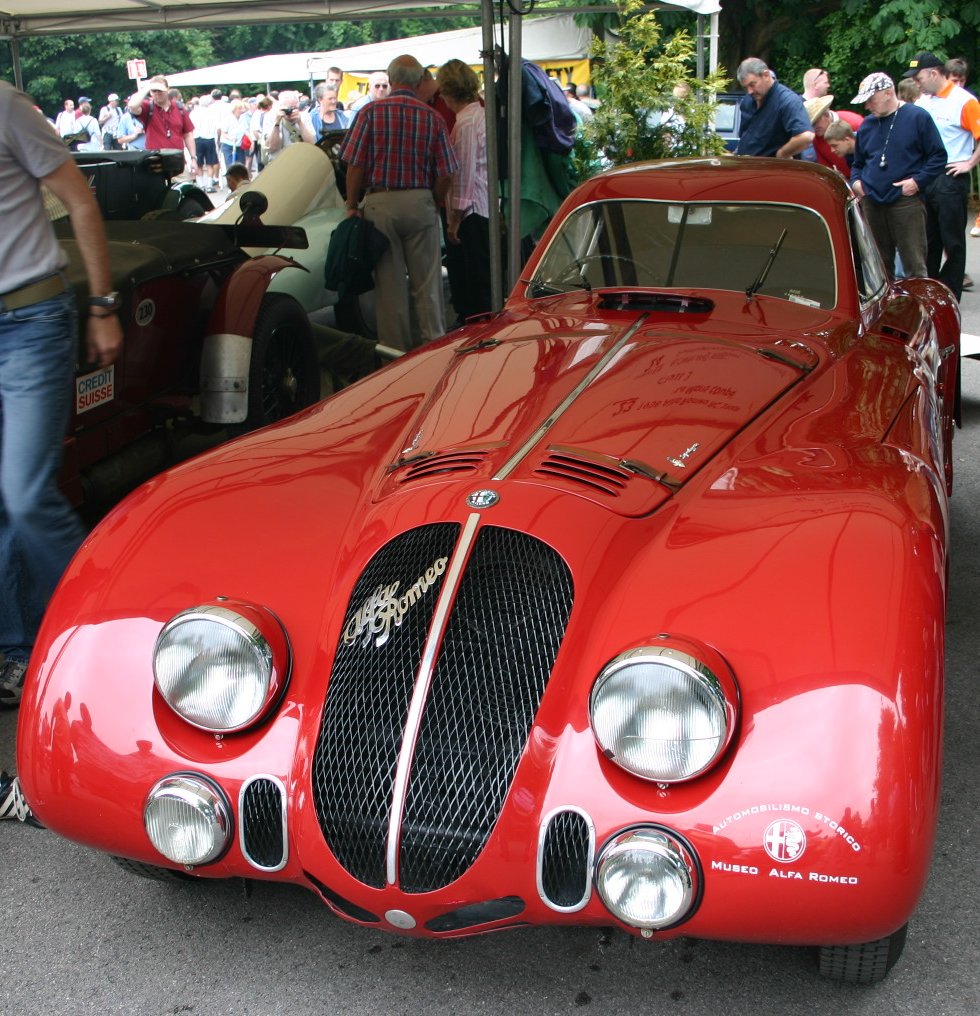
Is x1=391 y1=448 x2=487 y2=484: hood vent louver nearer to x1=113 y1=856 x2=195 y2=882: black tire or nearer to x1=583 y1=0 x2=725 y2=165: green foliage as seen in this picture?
x1=113 y1=856 x2=195 y2=882: black tire

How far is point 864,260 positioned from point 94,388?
9.41 ft

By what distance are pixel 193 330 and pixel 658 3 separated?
6323 millimetres

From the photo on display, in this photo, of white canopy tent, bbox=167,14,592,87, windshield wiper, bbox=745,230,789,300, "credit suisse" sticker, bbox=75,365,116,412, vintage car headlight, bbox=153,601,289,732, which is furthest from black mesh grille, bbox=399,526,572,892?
white canopy tent, bbox=167,14,592,87

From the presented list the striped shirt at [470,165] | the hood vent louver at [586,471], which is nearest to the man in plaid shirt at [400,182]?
the striped shirt at [470,165]

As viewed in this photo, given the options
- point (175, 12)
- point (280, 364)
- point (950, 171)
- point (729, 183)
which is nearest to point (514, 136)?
point (280, 364)

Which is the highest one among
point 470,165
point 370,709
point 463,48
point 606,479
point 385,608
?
point 463,48

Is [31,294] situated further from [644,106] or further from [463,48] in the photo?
[463,48]

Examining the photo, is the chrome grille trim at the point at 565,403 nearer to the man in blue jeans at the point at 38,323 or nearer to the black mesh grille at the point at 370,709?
the black mesh grille at the point at 370,709

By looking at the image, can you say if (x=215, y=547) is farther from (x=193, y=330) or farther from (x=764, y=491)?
(x=193, y=330)

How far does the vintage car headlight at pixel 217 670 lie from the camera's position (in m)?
2.21

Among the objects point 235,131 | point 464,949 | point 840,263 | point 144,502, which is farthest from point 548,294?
point 235,131

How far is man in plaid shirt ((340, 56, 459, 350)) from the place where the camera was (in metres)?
6.97

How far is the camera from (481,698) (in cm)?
216

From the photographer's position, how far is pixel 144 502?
9.02 feet
